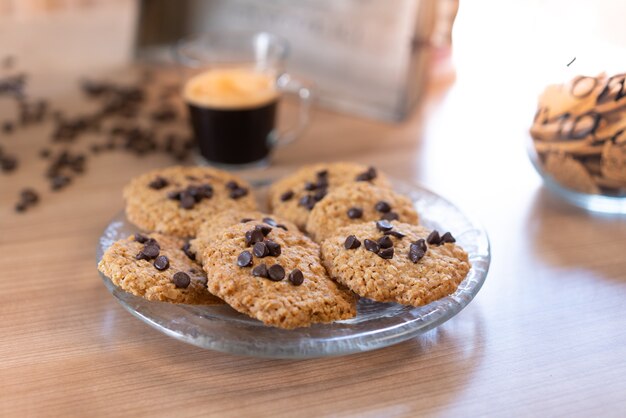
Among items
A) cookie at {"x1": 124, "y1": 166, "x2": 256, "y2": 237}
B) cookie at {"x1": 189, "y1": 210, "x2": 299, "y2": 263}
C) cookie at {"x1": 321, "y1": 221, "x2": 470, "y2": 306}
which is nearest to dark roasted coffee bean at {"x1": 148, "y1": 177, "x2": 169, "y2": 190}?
cookie at {"x1": 124, "y1": 166, "x2": 256, "y2": 237}

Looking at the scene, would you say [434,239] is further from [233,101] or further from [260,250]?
[233,101]

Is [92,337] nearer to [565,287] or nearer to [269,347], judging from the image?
[269,347]

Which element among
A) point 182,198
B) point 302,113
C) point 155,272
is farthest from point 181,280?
point 302,113

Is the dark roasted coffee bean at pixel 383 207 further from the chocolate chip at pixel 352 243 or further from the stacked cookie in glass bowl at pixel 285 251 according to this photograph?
the chocolate chip at pixel 352 243

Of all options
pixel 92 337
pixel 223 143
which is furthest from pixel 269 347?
pixel 223 143

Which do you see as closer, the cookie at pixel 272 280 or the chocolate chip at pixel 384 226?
the cookie at pixel 272 280

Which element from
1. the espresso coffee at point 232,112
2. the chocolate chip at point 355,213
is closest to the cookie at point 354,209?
the chocolate chip at point 355,213

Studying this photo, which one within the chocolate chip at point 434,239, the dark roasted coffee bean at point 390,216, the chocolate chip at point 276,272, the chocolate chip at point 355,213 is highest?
the chocolate chip at point 434,239
